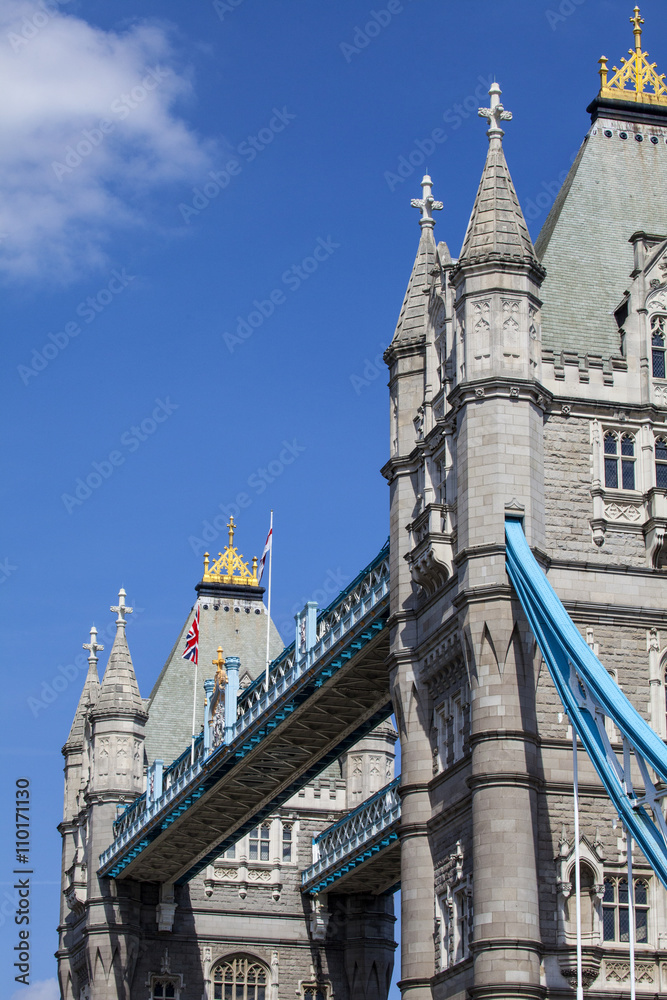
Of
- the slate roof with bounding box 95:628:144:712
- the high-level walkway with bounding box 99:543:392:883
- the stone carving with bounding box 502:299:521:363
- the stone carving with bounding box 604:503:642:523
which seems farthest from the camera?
the slate roof with bounding box 95:628:144:712

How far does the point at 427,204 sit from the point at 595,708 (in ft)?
53.3

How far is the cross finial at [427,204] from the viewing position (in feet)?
144

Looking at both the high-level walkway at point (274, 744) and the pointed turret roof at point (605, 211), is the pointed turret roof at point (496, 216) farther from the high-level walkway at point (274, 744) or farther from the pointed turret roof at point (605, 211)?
the high-level walkway at point (274, 744)

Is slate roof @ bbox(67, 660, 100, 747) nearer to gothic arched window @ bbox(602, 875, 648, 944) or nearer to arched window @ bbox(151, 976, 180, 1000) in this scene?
arched window @ bbox(151, 976, 180, 1000)

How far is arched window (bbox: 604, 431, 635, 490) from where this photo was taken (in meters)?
37.8

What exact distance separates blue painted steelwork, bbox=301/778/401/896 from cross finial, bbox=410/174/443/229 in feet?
48.8

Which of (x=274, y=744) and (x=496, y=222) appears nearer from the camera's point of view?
(x=496, y=222)

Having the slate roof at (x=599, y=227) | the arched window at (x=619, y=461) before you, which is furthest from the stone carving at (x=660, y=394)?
the slate roof at (x=599, y=227)

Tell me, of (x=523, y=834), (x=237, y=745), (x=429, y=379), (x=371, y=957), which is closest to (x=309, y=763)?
(x=237, y=745)

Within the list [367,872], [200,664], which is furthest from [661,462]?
[200,664]

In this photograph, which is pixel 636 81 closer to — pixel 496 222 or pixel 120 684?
pixel 496 222

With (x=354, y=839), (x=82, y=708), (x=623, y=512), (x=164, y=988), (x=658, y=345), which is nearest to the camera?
(x=623, y=512)

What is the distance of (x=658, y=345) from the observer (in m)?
39.3

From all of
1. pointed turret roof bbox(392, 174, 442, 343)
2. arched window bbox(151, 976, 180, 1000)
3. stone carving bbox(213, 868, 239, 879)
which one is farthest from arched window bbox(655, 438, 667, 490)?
arched window bbox(151, 976, 180, 1000)
